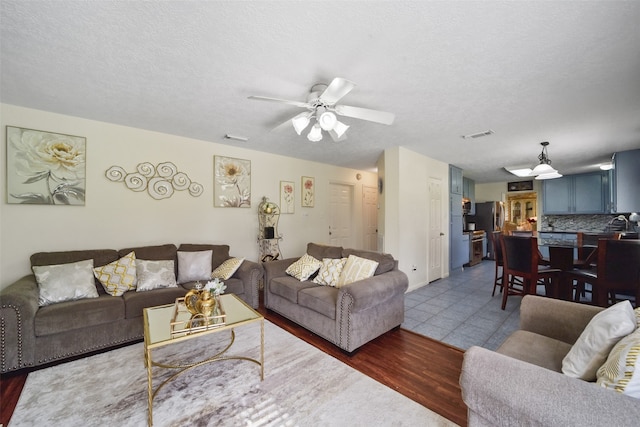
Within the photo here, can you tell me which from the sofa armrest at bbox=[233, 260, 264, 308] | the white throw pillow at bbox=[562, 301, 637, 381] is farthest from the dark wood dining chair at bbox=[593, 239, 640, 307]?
the sofa armrest at bbox=[233, 260, 264, 308]

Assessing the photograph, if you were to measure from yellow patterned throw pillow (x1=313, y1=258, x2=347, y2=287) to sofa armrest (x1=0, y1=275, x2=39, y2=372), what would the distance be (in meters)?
2.51

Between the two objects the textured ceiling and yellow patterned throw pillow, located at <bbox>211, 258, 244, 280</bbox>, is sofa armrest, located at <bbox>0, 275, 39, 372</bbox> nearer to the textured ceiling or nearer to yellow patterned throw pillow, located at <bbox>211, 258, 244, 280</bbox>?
yellow patterned throw pillow, located at <bbox>211, 258, 244, 280</bbox>

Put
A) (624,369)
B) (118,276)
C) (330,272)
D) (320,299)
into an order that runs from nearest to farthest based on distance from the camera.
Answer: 1. (624,369)
2. (320,299)
3. (118,276)
4. (330,272)

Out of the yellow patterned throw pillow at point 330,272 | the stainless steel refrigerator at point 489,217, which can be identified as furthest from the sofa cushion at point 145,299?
the stainless steel refrigerator at point 489,217

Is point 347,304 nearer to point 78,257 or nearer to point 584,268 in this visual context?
point 78,257

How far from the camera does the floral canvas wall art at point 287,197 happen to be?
4645 millimetres

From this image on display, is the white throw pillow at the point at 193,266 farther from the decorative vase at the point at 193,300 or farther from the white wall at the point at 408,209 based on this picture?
the white wall at the point at 408,209

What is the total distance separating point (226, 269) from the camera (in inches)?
126

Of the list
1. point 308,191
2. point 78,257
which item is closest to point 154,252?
point 78,257

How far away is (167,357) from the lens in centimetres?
220

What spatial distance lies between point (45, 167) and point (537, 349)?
15.3 feet

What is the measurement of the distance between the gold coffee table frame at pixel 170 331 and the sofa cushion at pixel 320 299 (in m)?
0.68

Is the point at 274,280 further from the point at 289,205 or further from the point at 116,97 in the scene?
the point at 116,97

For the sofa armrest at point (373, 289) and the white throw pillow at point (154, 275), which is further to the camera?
the white throw pillow at point (154, 275)
